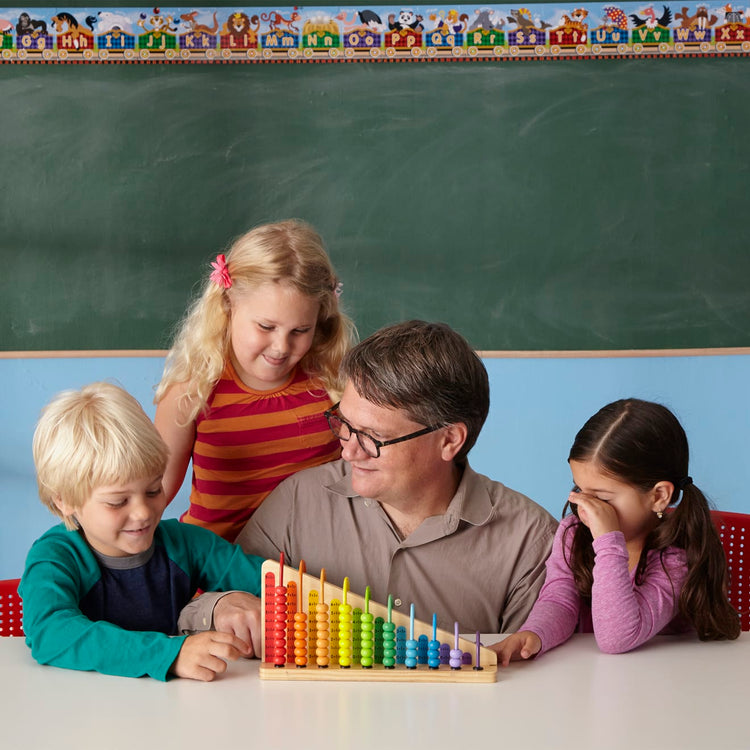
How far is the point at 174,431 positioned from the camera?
244 centimetres

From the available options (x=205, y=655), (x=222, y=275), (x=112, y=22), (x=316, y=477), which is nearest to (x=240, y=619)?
(x=205, y=655)

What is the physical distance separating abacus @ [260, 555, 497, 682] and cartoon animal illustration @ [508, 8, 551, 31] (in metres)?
3.03

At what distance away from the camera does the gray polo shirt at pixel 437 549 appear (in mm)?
1972

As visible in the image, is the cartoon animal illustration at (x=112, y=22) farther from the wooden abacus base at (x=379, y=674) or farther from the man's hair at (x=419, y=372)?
the wooden abacus base at (x=379, y=674)

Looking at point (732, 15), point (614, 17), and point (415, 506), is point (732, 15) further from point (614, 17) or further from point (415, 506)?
point (415, 506)

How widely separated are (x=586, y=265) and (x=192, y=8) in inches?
76.6

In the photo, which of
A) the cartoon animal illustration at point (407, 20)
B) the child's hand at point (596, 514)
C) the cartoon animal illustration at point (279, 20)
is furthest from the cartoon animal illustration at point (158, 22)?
the child's hand at point (596, 514)

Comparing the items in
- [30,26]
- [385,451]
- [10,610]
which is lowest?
[10,610]

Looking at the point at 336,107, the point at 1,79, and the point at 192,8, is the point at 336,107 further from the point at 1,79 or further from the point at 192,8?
the point at 1,79

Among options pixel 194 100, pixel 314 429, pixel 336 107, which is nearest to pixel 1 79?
pixel 194 100

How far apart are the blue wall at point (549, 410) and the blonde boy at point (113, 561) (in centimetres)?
231

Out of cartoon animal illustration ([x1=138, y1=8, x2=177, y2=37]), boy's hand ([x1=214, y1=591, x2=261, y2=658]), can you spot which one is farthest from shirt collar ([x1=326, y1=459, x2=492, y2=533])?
cartoon animal illustration ([x1=138, y1=8, x2=177, y2=37])

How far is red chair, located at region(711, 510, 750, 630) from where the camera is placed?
2281mm

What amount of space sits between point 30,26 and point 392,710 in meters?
3.49
